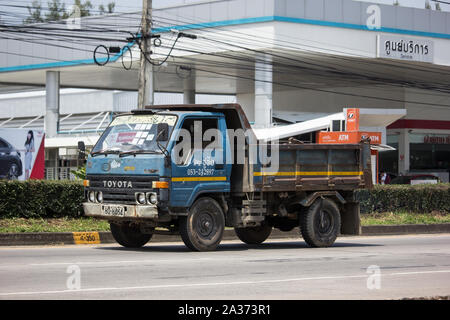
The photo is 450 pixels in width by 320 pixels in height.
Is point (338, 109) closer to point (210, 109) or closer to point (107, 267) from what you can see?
point (210, 109)

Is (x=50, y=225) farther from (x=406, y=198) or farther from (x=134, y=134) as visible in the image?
(x=406, y=198)

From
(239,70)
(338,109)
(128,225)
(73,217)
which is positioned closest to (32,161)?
(73,217)

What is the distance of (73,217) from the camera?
1838 cm

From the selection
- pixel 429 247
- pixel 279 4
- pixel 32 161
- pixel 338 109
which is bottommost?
pixel 429 247

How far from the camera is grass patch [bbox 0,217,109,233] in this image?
16.5 m

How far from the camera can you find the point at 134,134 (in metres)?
14.1

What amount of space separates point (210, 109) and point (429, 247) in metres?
5.92

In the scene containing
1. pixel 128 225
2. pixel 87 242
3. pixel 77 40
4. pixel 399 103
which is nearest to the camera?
pixel 128 225

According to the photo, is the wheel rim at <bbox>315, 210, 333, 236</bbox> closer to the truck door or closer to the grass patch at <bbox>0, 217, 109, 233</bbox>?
the truck door

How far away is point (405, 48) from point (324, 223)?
29.8 metres

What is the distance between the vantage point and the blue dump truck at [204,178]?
44.8ft

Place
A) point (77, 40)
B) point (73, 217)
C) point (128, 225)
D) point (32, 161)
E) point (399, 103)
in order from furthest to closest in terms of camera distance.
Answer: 1. point (399, 103)
2. point (77, 40)
3. point (32, 161)
4. point (73, 217)
5. point (128, 225)

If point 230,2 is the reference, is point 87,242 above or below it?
below

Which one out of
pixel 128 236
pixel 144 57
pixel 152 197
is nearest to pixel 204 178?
pixel 152 197
